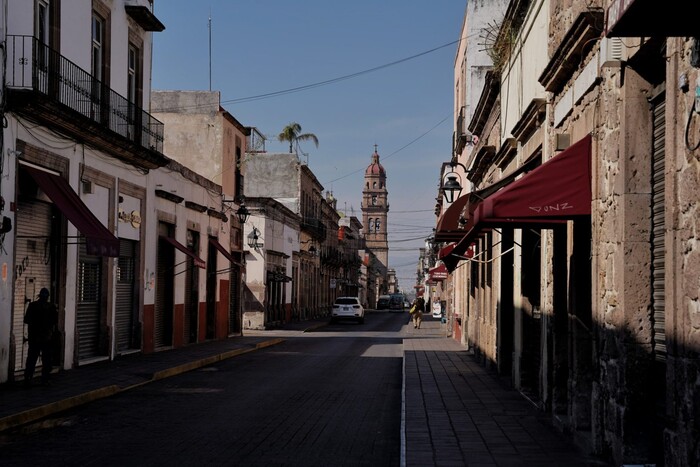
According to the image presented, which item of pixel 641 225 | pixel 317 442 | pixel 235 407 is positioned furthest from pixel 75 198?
pixel 641 225

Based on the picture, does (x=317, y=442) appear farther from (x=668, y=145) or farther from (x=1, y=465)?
(x=668, y=145)

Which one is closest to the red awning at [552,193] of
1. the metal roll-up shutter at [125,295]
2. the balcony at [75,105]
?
the balcony at [75,105]

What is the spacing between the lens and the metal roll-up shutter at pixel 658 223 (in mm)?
7516

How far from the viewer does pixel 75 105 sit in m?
18.8

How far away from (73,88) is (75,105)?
38cm

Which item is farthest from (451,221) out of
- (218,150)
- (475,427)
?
(218,150)

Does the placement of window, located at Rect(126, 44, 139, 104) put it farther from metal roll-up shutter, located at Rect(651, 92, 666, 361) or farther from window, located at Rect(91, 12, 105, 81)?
Answer: metal roll-up shutter, located at Rect(651, 92, 666, 361)

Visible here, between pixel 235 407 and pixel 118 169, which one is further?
pixel 118 169

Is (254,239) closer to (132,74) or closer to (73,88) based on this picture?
(132,74)

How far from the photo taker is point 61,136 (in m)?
18.0

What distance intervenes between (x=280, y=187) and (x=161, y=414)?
47.4 metres

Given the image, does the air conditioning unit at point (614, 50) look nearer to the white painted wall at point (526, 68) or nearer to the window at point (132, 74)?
the white painted wall at point (526, 68)

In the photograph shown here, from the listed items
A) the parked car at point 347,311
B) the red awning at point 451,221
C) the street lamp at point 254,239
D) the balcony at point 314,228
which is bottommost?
the parked car at point 347,311

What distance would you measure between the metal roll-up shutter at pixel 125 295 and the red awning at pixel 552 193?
15.0 meters
